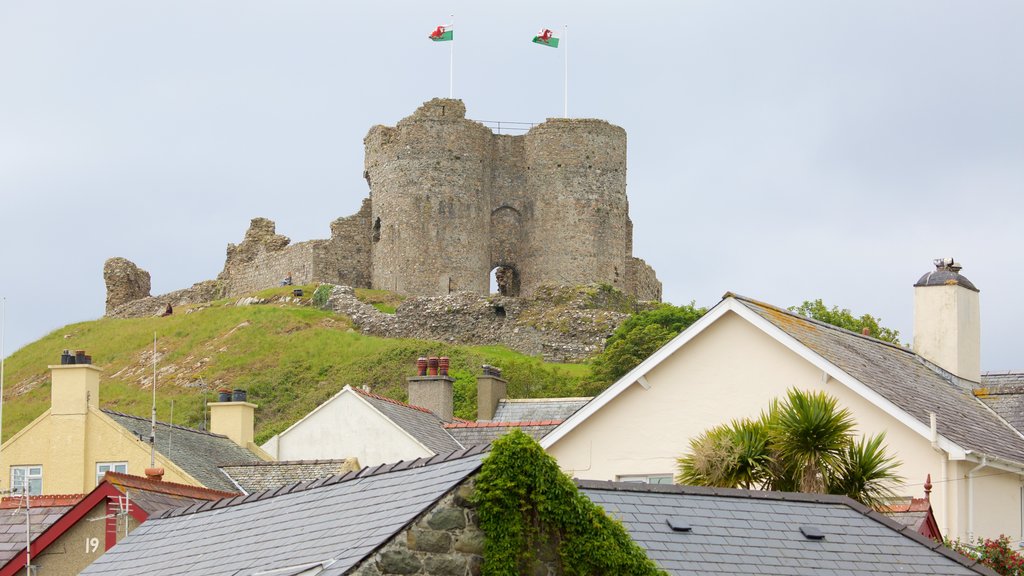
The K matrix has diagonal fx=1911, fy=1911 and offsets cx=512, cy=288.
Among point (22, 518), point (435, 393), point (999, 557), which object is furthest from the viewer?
point (435, 393)

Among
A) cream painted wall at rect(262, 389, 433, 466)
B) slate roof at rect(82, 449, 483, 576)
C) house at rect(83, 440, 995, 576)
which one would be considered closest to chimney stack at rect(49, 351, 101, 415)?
cream painted wall at rect(262, 389, 433, 466)

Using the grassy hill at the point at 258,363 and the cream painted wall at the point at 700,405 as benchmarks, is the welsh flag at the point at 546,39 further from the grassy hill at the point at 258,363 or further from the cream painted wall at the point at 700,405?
the cream painted wall at the point at 700,405

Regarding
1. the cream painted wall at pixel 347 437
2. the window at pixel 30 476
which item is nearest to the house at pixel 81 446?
the window at pixel 30 476

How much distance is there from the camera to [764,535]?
15445mm

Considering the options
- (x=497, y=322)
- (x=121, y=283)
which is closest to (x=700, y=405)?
(x=497, y=322)

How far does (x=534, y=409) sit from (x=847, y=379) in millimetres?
16144

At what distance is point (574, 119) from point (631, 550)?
71.7m

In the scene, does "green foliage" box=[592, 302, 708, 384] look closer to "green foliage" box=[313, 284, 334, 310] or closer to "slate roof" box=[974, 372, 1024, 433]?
"green foliage" box=[313, 284, 334, 310]

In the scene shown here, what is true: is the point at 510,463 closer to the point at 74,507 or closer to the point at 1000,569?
the point at 1000,569

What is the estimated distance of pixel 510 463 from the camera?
516 inches

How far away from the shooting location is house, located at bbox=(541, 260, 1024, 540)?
22.4 meters

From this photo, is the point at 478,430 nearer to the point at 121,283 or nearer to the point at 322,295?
the point at 322,295

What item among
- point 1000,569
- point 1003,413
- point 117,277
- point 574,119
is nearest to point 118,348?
point 117,277

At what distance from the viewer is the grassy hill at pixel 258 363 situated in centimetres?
6406
